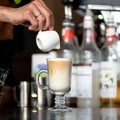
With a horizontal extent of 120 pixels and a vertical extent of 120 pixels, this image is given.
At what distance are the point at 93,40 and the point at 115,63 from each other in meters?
0.13

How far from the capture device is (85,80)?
1.32 metres

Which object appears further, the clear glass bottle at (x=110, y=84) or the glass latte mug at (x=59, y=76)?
the clear glass bottle at (x=110, y=84)

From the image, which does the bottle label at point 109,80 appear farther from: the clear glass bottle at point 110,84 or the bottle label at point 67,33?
Answer: the bottle label at point 67,33

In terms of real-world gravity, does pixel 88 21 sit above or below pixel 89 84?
above

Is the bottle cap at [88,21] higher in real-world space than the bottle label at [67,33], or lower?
higher

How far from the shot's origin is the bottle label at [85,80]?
4.28 feet

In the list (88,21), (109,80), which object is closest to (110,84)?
(109,80)

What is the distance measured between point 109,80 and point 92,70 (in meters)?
0.08

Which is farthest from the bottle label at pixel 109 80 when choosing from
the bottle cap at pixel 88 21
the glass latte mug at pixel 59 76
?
the glass latte mug at pixel 59 76

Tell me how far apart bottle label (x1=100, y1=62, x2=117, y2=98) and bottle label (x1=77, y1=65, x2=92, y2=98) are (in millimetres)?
63

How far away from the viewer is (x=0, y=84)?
4.18ft

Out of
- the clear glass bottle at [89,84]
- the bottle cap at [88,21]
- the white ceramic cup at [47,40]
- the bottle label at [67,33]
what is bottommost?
the clear glass bottle at [89,84]

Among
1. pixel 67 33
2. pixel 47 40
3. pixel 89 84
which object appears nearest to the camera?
pixel 47 40

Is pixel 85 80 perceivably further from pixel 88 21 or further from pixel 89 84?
pixel 88 21
